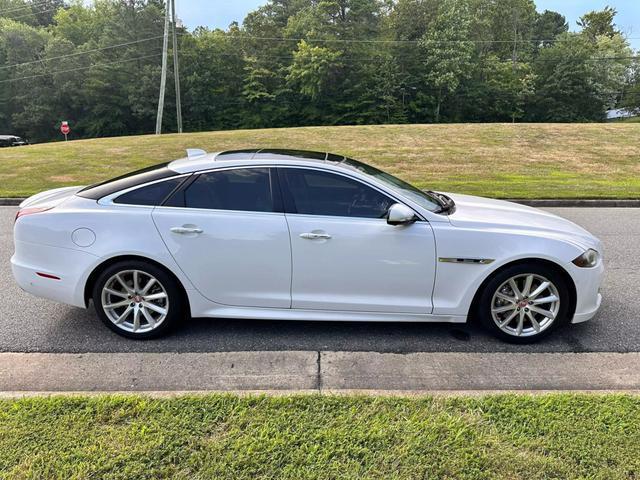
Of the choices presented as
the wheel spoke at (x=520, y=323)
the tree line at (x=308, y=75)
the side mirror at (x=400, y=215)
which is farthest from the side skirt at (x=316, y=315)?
the tree line at (x=308, y=75)

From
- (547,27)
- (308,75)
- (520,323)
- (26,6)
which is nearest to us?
(520,323)

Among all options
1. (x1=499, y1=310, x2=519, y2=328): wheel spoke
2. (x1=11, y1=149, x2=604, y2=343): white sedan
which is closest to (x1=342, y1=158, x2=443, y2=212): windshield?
(x1=11, y1=149, x2=604, y2=343): white sedan

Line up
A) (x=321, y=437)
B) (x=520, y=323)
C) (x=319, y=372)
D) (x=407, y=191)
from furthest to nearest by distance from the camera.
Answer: (x=407, y=191), (x=520, y=323), (x=319, y=372), (x=321, y=437)

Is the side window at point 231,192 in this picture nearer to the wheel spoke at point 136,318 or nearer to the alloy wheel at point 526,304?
the wheel spoke at point 136,318

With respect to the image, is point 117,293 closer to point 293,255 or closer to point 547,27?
point 293,255

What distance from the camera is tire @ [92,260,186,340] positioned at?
3691 millimetres

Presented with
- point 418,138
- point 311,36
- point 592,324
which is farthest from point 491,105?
point 592,324

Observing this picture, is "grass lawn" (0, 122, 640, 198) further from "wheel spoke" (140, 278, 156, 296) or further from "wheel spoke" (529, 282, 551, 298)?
"wheel spoke" (140, 278, 156, 296)

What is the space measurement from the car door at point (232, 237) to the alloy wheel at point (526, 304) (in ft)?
5.49

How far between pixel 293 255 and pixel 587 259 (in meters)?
2.27

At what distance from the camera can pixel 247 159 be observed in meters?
3.93

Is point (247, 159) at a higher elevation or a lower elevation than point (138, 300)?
higher

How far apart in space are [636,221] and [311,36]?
46.9 meters

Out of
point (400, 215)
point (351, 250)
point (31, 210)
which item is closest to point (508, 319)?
point (400, 215)
